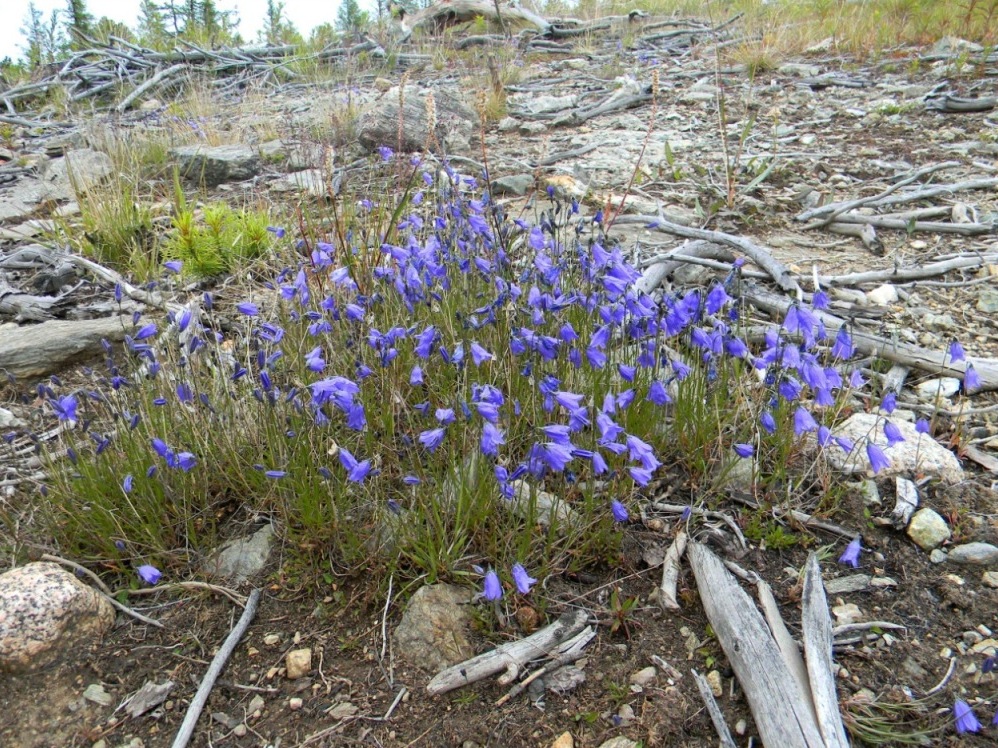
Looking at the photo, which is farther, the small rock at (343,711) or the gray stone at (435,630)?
the gray stone at (435,630)

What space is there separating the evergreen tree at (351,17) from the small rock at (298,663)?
1293 cm

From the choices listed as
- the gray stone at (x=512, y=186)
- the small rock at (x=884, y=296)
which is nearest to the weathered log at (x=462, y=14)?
the gray stone at (x=512, y=186)

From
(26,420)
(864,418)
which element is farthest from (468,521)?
(26,420)

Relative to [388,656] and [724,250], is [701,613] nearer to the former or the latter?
[388,656]

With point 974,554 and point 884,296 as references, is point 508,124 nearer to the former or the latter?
point 884,296

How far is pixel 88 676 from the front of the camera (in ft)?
7.39

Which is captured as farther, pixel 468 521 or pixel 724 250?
pixel 724 250

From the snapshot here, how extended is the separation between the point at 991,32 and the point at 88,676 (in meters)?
11.1

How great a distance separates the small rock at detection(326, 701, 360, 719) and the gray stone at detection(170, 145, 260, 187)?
19.0 feet

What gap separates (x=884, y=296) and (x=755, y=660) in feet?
8.89

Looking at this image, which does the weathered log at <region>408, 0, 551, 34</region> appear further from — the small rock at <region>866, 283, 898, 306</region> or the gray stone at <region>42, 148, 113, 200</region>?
the small rock at <region>866, 283, 898, 306</region>

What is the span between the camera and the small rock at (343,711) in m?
2.09

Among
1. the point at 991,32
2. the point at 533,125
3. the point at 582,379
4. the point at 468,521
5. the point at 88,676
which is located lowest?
the point at 88,676

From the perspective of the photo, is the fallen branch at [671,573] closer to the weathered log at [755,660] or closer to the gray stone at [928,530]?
the weathered log at [755,660]
